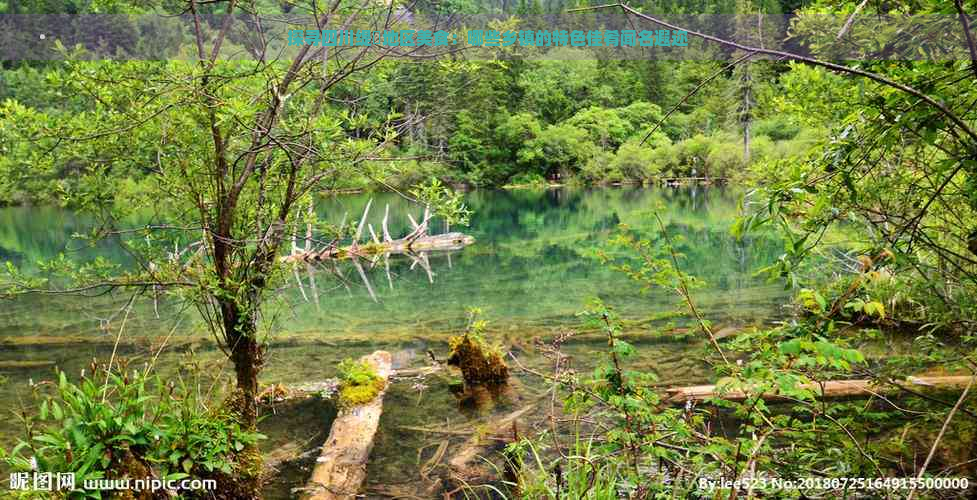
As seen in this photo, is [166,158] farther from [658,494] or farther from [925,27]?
[925,27]

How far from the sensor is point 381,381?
8.69 meters

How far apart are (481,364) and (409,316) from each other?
5.42m

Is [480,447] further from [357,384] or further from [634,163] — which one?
[634,163]

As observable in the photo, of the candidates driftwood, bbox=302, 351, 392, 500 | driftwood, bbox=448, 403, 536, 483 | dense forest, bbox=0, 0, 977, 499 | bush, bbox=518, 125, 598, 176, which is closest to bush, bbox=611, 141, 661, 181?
bush, bbox=518, 125, 598, 176

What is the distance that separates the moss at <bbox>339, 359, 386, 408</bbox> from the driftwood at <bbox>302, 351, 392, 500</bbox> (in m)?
0.11

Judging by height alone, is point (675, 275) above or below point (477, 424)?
→ above

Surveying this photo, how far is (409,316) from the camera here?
557 inches

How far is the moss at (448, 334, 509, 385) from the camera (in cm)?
900

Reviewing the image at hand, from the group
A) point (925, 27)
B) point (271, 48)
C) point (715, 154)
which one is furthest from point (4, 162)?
point (715, 154)

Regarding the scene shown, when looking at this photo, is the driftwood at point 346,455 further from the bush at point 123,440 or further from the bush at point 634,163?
the bush at point 634,163

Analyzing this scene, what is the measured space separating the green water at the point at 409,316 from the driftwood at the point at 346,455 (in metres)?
0.20

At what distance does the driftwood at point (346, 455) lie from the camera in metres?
5.85

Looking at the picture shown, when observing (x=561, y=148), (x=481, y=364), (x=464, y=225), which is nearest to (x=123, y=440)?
(x=464, y=225)

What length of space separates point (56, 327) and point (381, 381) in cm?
993
